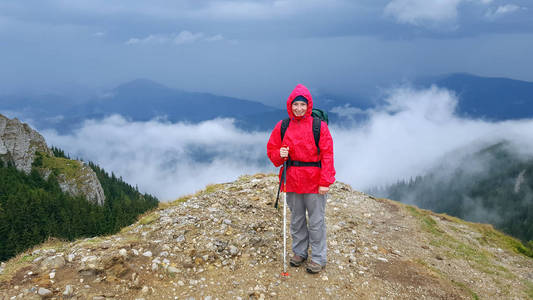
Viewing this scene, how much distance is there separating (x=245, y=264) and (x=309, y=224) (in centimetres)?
213

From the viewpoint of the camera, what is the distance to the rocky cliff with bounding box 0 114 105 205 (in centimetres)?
11244

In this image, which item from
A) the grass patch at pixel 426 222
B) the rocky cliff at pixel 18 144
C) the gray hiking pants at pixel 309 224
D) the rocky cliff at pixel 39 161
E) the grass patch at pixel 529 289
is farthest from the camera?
the rocky cliff at pixel 18 144

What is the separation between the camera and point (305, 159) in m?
7.94

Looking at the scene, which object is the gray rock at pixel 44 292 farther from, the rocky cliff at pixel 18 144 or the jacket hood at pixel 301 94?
the rocky cliff at pixel 18 144

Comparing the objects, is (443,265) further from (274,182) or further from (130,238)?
(130,238)

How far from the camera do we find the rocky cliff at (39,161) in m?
112

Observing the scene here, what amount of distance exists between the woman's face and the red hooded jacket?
11 centimetres

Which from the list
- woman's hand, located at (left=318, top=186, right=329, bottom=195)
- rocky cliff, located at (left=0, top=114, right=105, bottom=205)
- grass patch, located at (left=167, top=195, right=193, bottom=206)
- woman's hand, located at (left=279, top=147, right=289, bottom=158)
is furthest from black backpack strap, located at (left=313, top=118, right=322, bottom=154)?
rocky cliff, located at (left=0, top=114, right=105, bottom=205)

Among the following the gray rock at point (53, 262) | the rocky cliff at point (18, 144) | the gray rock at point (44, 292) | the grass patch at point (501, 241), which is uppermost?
the gray rock at point (53, 262)

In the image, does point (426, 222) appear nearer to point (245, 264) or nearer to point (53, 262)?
point (245, 264)

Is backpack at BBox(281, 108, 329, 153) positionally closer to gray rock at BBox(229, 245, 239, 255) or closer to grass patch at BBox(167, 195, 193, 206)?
gray rock at BBox(229, 245, 239, 255)

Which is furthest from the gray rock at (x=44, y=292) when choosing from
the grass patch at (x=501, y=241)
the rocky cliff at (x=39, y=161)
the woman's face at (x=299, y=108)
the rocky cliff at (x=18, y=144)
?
the rocky cliff at (x=18, y=144)

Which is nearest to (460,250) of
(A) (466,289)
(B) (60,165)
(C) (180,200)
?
(A) (466,289)

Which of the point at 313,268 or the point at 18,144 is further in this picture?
the point at 18,144
